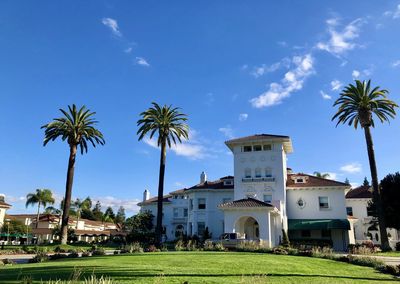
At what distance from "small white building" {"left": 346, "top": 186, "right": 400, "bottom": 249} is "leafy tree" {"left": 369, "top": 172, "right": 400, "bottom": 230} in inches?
724

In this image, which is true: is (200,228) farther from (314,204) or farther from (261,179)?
(314,204)

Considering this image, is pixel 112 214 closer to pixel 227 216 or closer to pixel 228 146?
pixel 228 146

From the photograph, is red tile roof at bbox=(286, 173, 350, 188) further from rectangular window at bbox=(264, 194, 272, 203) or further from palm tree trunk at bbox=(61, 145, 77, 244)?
palm tree trunk at bbox=(61, 145, 77, 244)

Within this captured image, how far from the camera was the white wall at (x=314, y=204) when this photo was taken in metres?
44.8

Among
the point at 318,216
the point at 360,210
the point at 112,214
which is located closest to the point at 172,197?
the point at 318,216

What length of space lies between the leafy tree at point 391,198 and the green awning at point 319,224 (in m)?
4.63

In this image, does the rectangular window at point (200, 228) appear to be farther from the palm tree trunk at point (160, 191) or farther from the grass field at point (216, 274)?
the grass field at point (216, 274)

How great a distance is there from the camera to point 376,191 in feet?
124

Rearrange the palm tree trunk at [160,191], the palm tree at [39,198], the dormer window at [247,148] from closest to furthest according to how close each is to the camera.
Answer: the palm tree trunk at [160,191] → the dormer window at [247,148] → the palm tree at [39,198]

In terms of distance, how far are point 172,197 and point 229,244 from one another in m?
34.6

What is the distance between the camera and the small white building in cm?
5884

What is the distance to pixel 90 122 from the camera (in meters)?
48.5

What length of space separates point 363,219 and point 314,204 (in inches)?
807

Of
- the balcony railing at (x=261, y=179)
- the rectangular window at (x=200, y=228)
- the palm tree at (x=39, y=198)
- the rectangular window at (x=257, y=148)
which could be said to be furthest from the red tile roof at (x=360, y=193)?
the palm tree at (x=39, y=198)
